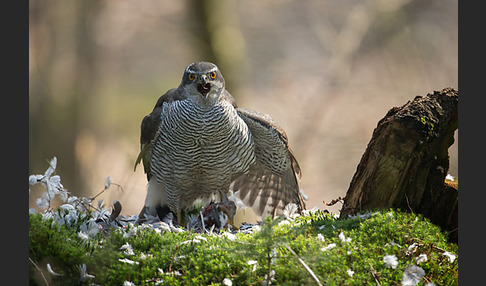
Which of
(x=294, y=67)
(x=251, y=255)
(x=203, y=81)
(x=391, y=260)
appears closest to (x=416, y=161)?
(x=391, y=260)

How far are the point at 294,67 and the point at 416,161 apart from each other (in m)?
5.88

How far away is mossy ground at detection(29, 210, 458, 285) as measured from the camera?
2.65 m

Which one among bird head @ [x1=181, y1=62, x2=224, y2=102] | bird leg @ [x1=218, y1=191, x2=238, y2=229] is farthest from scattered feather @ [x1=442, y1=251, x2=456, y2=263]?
bird head @ [x1=181, y1=62, x2=224, y2=102]

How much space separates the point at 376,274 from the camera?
2.72m

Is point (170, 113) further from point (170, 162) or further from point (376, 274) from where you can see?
point (376, 274)

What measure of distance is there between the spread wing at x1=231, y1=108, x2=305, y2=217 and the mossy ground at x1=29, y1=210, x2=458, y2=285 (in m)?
1.49

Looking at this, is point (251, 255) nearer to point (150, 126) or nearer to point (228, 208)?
point (228, 208)

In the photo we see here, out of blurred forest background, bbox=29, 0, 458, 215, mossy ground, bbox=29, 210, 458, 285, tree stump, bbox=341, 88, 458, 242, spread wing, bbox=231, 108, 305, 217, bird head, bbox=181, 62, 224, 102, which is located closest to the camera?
mossy ground, bbox=29, 210, 458, 285

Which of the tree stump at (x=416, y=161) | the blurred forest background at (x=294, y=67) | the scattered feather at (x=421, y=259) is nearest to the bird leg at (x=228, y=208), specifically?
the tree stump at (x=416, y=161)

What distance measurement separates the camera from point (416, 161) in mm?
3295

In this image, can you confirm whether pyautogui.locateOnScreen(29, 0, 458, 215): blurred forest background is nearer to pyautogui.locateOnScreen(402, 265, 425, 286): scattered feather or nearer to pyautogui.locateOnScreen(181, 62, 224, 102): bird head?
pyautogui.locateOnScreen(181, 62, 224, 102): bird head

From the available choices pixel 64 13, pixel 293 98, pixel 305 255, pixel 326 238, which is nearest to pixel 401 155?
pixel 326 238

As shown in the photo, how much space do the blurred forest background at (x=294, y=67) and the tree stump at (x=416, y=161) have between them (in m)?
3.44

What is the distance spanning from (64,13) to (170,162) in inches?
119
